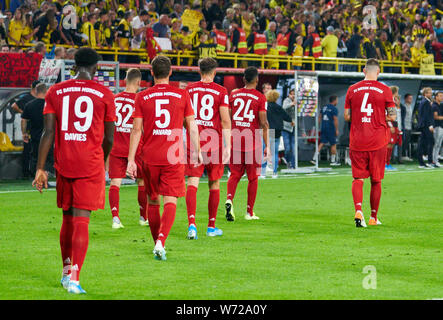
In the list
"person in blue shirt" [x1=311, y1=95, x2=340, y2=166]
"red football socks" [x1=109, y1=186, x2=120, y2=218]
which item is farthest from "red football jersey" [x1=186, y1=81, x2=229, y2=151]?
"person in blue shirt" [x1=311, y1=95, x2=340, y2=166]

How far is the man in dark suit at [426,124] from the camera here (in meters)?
24.2

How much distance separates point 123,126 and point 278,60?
48.3ft

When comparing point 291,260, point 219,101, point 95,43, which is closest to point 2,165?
point 95,43

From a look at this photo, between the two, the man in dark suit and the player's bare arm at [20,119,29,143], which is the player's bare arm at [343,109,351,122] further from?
the man in dark suit

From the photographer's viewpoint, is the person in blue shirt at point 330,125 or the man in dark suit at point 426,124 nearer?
the man in dark suit at point 426,124

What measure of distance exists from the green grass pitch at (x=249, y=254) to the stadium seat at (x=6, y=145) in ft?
12.3

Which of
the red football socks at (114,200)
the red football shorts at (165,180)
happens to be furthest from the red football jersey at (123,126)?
the red football shorts at (165,180)

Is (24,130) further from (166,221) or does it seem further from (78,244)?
(78,244)

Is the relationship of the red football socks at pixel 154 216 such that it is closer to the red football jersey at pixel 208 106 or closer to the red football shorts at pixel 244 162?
the red football jersey at pixel 208 106

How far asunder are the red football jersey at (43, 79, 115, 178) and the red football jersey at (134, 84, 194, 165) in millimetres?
1562

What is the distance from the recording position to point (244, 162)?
41.5 feet

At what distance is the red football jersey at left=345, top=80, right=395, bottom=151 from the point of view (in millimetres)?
12047

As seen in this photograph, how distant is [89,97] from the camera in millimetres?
7180

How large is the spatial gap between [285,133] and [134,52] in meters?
4.75
